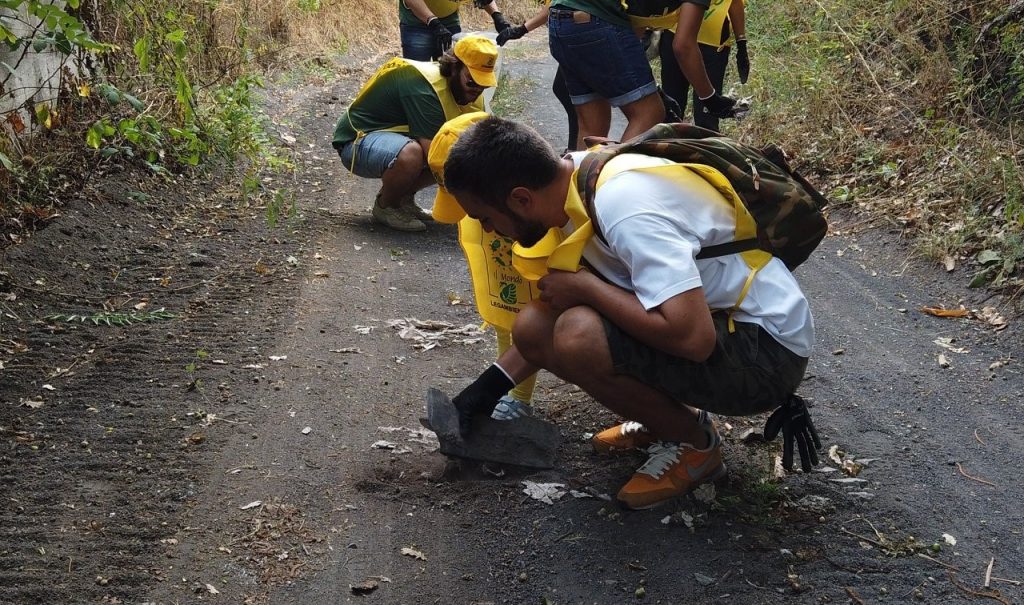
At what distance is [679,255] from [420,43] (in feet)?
16.3

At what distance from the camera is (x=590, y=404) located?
3611 mm

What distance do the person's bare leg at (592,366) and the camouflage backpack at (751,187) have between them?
0.93 ft

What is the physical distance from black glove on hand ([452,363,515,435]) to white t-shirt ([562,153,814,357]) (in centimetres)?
62

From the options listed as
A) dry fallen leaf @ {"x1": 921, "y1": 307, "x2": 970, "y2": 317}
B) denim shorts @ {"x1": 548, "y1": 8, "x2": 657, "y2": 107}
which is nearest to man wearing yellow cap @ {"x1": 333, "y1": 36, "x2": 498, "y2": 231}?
denim shorts @ {"x1": 548, "y1": 8, "x2": 657, "y2": 107}

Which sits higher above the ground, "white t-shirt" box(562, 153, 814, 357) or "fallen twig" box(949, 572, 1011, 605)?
"white t-shirt" box(562, 153, 814, 357)

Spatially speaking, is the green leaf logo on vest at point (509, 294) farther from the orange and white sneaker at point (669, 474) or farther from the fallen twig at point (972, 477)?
the fallen twig at point (972, 477)

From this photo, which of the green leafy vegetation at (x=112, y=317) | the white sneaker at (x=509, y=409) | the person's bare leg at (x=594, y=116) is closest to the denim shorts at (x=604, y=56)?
the person's bare leg at (x=594, y=116)

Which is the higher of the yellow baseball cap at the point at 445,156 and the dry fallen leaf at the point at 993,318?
the yellow baseball cap at the point at 445,156

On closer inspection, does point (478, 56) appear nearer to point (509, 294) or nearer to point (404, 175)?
point (404, 175)

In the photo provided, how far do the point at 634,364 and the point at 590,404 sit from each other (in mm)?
1037

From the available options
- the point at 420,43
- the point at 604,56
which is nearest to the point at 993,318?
the point at 604,56

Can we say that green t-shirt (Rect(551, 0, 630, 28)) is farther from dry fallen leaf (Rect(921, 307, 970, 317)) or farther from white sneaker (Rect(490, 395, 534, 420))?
white sneaker (Rect(490, 395, 534, 420))

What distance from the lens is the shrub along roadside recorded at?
15.7ft

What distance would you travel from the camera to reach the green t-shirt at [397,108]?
17.7 feet
